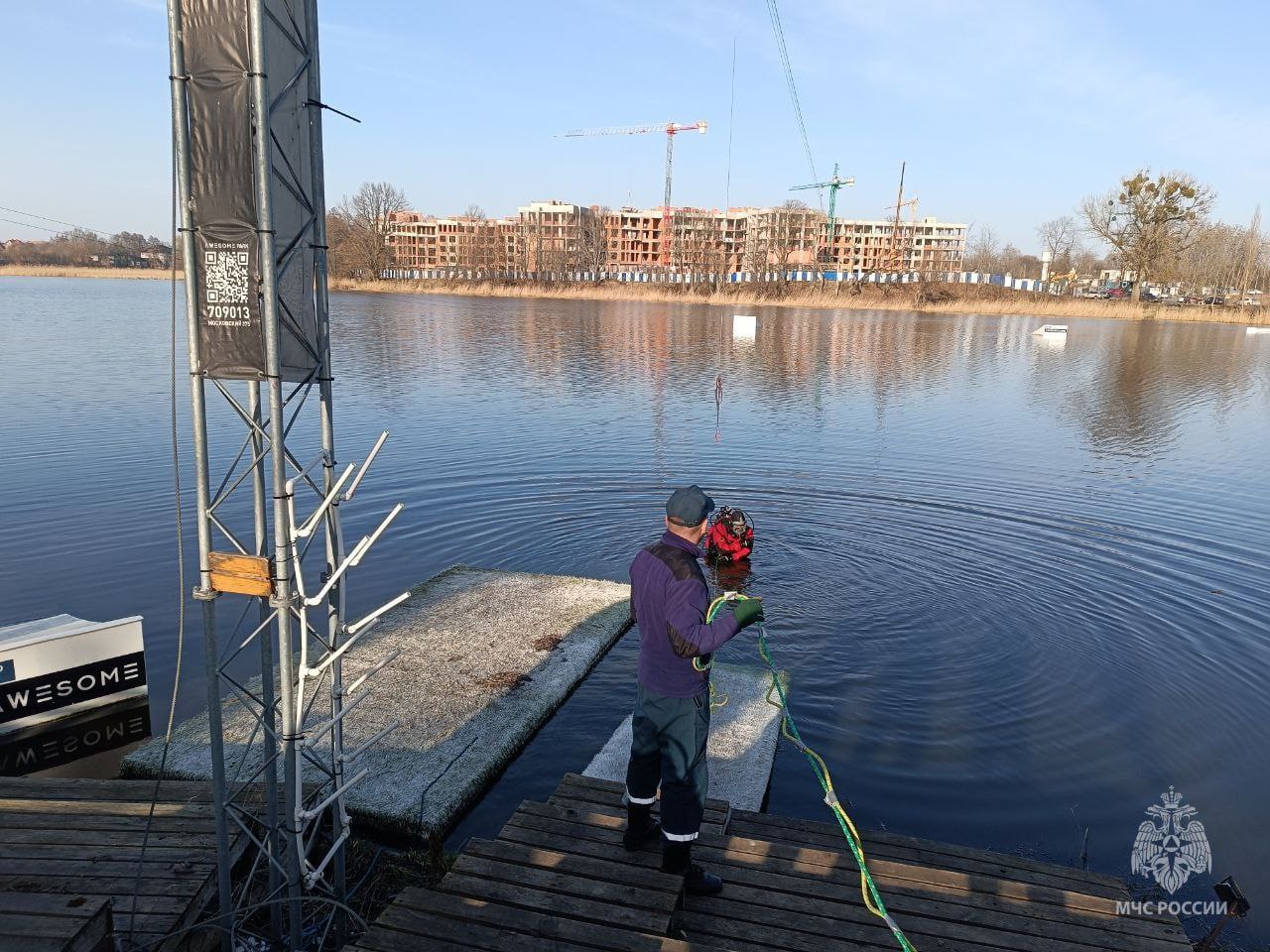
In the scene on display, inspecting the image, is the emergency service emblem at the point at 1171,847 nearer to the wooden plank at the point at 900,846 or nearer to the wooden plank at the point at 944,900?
the wooden plank at the point at 900,846

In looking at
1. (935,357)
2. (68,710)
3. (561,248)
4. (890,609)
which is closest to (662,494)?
(890,609)

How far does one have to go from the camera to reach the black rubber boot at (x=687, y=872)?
4.46 metres

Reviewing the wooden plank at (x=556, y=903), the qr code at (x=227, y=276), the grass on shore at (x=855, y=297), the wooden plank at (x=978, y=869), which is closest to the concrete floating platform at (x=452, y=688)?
the wooden plank at (x=556, y=903)

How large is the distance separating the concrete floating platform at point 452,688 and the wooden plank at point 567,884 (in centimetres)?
171

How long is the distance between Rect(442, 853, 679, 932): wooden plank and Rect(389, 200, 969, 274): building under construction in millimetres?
111777

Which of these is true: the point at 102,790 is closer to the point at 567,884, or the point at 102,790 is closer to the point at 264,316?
the point at 567,884

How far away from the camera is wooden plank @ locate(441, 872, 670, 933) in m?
4.07

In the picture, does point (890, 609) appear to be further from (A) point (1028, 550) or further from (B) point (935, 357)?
(B) point (935, 357)

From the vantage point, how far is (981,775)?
721 centimetres

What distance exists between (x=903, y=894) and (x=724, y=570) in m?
7.26

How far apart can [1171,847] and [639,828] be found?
15.3 ft

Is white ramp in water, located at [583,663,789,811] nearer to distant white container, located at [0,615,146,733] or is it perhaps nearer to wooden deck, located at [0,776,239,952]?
wooden deck, located at [0,776,239,952]

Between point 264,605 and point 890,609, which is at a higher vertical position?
point 264,605

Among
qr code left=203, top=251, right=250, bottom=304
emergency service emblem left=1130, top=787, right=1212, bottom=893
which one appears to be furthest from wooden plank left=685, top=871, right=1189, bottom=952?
qr code left=203, top=251, right=250, bottom=304
